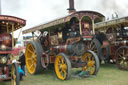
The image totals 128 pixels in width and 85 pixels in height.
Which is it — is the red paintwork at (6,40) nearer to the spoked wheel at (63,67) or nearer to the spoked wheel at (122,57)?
the spoked wheel at (63,67)

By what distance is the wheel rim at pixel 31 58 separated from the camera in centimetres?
680

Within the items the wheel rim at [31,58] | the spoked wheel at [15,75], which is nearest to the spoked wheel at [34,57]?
the wheel rim at [31,58]

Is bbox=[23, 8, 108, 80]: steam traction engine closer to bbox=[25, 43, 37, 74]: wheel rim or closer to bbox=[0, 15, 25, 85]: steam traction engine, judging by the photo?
bbox=[25, 43, 37, 74]: wheel rim

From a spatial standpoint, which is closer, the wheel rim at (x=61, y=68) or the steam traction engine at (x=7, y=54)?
the steam traction engine at (x=7, y=54)

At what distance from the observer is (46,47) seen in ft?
23.0

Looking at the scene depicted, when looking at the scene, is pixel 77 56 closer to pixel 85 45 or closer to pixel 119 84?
pixel 85 45

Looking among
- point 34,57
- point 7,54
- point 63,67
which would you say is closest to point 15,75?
point 7,54

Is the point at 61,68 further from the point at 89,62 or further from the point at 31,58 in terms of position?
the point at 31,58

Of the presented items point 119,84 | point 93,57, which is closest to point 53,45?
point 93,57

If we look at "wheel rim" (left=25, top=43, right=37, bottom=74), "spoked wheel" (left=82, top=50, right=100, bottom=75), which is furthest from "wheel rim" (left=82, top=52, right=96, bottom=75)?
"wheel rim" (left=25, top=43, right=37, bottom=74)

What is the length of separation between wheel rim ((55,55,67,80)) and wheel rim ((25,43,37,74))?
1.51 m

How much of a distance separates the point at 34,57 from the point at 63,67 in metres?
1.96

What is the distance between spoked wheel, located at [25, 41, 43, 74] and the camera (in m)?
6.44

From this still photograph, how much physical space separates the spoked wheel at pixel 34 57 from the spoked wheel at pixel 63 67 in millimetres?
1136
